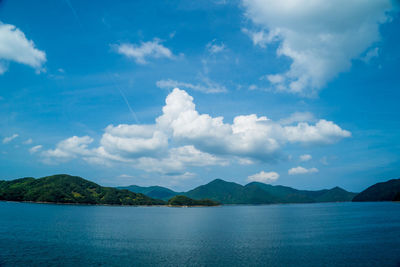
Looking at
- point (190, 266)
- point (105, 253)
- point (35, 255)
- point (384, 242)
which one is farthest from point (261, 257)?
point (35, 255)

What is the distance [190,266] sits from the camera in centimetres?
5684

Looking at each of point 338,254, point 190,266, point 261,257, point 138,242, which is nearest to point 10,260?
point 138,242

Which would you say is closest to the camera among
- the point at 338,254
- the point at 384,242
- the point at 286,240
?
the point at 338,254

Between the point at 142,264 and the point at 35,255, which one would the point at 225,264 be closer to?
the point at 142,264

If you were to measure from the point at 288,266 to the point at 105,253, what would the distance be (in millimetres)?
47236

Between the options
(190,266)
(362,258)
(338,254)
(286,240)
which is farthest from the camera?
A: (286,240)

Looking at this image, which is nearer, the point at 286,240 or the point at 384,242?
the point at 384,242

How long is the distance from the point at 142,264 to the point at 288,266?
33398mm

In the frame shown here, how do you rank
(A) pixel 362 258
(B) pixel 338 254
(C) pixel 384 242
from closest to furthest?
(A) pixel 362 258 → (B) pixel 338 254 → (C) pixel 384 242

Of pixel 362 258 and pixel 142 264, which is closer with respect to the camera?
pixel 142 264

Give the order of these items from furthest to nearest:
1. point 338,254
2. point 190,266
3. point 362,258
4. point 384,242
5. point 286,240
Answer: point 286,240
point 384,242
point 338,254
point 362,258
point 190,266

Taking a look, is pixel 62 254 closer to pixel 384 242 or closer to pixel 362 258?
pixel 362 258

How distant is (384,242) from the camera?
8206 centimetres

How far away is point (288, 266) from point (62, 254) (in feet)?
186
